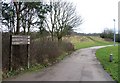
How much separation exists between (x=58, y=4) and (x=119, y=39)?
54603 millimetres

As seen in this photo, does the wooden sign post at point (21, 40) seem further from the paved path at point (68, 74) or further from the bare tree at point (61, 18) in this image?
the bare tree at point (61, 18)

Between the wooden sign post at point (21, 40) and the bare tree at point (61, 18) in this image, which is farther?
the bare tree at point (61, 18)

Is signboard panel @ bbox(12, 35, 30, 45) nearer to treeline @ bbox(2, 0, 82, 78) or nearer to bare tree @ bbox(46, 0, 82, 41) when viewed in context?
treeline @ bbox(2, 0, 82, 78)

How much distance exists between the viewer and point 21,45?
55.7 feet

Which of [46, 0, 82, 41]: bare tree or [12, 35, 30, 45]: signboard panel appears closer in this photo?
[12, 35, 30, 45]: signboard panel

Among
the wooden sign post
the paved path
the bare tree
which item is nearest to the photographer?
the paved path

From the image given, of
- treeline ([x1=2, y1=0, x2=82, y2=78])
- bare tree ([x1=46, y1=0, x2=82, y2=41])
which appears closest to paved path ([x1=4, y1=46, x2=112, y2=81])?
treeline ([x1=2, y1=0, x2=82, y2=78])

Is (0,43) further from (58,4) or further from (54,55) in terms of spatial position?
(58,4)

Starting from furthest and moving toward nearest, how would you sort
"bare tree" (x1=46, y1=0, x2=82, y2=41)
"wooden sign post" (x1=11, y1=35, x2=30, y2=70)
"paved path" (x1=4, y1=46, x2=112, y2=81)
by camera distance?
"bare tree" (x1=46, y1=0, x2=82, y2=41), "wooden sign post" (x1=11, y1=35, x2=30, y2=70), "paved path" (x1=4, y1=46, x2=112, y2=81)

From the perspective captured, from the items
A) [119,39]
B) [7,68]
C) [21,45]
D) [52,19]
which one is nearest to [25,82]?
[7,68]

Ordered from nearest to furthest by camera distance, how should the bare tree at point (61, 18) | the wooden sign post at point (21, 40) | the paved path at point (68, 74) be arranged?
1. the paved path at point (68, 74)
2. the wooden sign post at point (21, 40)
3. the bare tree at point (61, 18)

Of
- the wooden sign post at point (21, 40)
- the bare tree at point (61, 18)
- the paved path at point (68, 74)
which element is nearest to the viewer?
the paved path at point (68, 74)

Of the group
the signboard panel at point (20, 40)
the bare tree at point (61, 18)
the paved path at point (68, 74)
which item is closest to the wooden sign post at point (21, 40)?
the signboard panel at point (20, 40)

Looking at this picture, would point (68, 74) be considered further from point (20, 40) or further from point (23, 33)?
point (23, 33)
